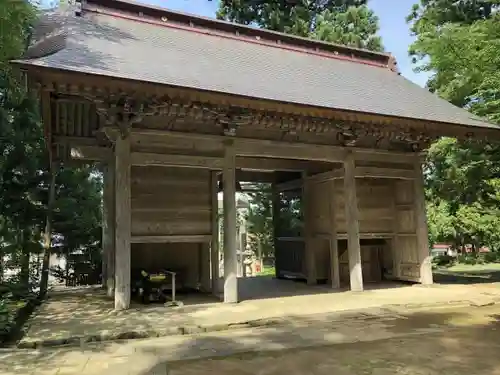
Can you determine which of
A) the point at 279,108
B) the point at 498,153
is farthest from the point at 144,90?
the point at 498,153

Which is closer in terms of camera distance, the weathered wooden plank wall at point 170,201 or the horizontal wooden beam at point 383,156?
the weathered wooden plank wall at point 170,201

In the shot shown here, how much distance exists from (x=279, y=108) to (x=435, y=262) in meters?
15.7

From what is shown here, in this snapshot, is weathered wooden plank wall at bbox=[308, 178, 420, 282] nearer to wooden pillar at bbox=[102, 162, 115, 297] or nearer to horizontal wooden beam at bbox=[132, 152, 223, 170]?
horizontal wooden beam at bbox=[132, 152, 223, 170]

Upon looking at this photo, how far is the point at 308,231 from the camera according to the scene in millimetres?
10469

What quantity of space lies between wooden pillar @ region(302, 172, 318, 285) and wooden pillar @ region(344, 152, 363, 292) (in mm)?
1792

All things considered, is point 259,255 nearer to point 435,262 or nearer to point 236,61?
point 435,262

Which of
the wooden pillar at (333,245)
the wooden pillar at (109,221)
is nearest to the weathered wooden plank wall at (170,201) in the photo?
the wooden pillar at (109,221)

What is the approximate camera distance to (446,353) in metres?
4.10

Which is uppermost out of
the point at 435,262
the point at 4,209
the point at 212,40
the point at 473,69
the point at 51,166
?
the point at 212,40

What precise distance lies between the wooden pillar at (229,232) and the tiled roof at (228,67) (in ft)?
4.77

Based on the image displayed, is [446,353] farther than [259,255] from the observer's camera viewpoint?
No

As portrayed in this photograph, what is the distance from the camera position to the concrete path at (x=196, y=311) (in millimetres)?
5109

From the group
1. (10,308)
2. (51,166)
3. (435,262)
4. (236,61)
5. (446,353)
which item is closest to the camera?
(446,353)

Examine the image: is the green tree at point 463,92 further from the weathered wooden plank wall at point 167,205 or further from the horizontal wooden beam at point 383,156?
the weathered wooden plank wall at point 167,205
